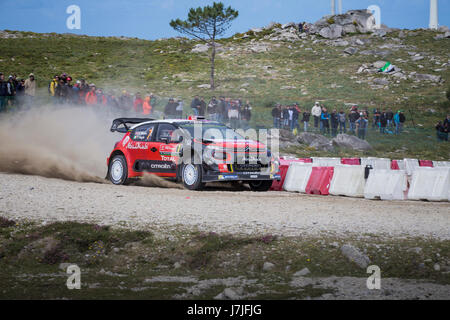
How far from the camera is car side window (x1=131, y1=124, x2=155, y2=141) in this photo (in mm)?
13656

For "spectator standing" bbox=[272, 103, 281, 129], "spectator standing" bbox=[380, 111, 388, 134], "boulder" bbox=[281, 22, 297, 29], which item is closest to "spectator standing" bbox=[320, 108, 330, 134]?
"spectator standing" bbox=[272, 103, 281, 129]

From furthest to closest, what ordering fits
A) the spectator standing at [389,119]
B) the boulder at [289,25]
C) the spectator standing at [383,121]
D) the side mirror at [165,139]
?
the boulder at [289,25] → the spectator standing at [389,119] → the spectator standing at [383,121] → the side mirror at [165,139]

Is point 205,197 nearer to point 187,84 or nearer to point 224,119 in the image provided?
point 224,119

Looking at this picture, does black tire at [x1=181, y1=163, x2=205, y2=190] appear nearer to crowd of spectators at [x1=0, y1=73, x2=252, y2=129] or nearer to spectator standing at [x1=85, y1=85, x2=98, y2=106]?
crowd of spectators at [x1=0, y1=73, x2=252, y2=129]

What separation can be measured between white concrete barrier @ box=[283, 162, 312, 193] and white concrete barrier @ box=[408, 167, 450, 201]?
2.41 meters

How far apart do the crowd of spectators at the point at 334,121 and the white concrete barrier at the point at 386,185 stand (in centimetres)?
1683

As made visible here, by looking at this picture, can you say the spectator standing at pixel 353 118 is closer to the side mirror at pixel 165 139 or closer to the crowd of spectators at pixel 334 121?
the crowd of spectators at pixel 334 121

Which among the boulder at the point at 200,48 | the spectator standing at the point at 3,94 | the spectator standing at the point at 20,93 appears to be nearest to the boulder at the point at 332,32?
the boulder at the point at 200,48

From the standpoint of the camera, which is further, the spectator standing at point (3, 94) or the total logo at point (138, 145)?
the spectator standing at point (3, 94)

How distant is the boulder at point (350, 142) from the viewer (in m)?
26.0

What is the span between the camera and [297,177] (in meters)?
13.3

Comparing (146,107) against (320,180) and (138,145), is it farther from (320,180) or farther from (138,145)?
(320,180)


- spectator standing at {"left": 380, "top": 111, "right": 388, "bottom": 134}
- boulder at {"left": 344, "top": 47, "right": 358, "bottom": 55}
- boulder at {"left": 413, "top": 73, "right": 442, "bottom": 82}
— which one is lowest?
spectator standing at {"left": 380, "top": 111, "right": 388, "bottom": 134}

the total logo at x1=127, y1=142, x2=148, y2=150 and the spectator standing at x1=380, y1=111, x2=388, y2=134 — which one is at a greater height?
the spectator standing at x1=380, y1=111, x2=388, y2=134
